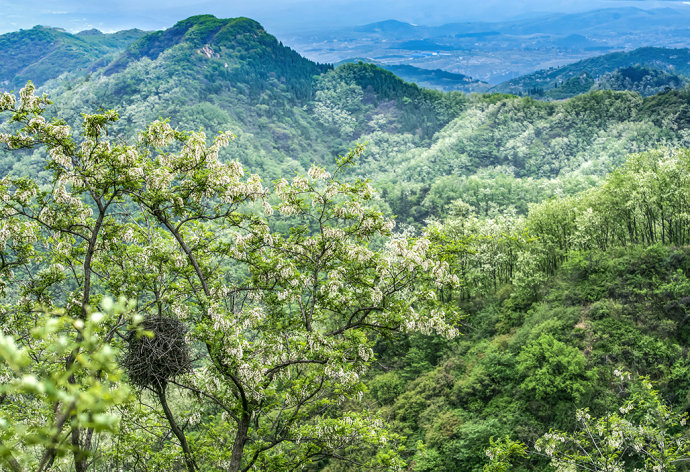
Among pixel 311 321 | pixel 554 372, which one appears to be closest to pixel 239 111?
pixel 554 372

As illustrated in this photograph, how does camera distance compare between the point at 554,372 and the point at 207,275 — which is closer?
the point at 207,275

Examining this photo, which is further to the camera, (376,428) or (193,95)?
(193,95)

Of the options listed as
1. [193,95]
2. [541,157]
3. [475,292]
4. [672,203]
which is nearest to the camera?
[672,203]

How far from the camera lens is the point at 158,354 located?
7887 millimetres

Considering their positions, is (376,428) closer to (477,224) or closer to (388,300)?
(388,300)

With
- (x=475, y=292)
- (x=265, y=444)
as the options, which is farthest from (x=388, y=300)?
(x=475, y=292)

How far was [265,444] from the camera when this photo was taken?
404 inches

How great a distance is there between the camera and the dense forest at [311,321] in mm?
8195

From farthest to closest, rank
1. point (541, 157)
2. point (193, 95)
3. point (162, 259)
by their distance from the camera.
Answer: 1. point (193, 95)
2. point (541, 157)
3. point (162, 259)

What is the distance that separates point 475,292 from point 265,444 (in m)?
36.2

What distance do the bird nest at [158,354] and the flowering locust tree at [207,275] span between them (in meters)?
0.03

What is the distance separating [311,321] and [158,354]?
127 inches

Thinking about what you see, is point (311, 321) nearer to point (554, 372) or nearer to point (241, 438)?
point (241, 438)

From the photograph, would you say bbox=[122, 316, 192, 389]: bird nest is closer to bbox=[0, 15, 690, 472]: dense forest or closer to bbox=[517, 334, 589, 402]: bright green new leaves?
bbox=[0, 15, 690, 472]: dense forest
